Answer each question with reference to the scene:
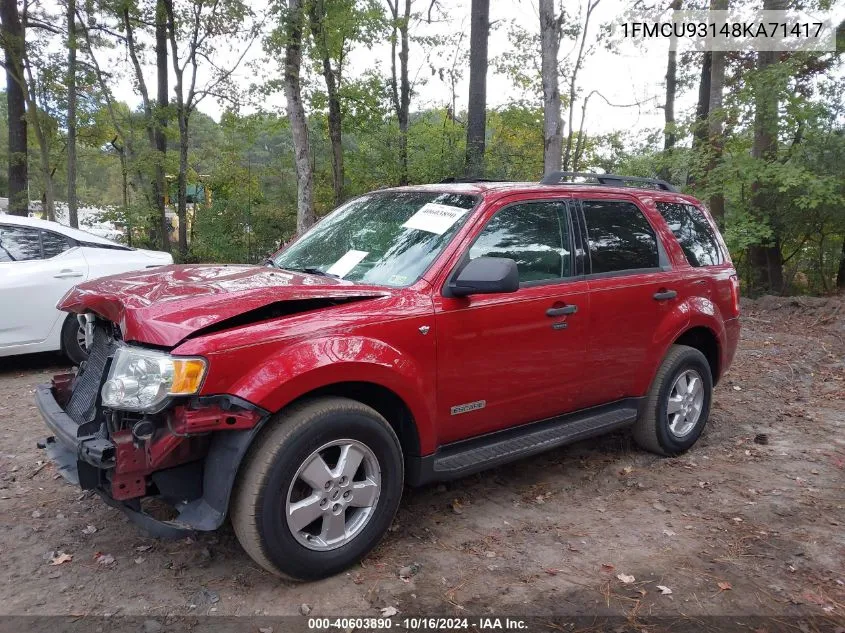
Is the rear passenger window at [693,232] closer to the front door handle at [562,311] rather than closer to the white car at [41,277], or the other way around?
the front door handle at [562,311]

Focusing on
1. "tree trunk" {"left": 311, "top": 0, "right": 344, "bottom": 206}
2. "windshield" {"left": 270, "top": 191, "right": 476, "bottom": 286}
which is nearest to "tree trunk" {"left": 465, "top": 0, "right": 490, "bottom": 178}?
"tree trunk" {"left": 311, "top": 0, "right": 344, "bottom": 206}

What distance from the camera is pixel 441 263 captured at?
346cm

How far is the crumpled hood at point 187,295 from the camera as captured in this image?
274cm

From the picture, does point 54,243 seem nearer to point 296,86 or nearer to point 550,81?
point 296,86

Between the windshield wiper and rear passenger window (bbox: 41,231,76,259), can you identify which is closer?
the windshield wiper

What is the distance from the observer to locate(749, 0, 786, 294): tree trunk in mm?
11641

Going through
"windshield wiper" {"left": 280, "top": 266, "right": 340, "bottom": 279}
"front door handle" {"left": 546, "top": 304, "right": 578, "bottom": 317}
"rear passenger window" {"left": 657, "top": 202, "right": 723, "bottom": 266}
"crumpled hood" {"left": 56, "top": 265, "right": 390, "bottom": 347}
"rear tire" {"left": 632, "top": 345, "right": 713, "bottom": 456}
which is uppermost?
"rear passenger window" {"left": 657, "top": 202, "right": 723, "bottom": 266}

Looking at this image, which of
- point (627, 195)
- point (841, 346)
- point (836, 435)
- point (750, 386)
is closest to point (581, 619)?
point (627, 195)

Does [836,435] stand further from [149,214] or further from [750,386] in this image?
[149,214]

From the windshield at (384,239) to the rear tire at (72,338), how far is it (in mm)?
3488

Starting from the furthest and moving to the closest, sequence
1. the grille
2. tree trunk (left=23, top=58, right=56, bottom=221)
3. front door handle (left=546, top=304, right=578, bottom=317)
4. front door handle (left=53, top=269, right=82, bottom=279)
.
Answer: tree trunk (left=23, top=58, right=56, bottom=221) → front door handle (left=53, top=269, right=82, bottom=279) → front door handle (left=546, top=304, right=578, bottom=317) → the grille

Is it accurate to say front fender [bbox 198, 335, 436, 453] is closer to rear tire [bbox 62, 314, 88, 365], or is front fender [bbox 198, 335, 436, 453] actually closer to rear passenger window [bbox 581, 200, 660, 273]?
rear passenger window [bbox 581, 200, 660, 273]

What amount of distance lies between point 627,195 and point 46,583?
13.7 feet

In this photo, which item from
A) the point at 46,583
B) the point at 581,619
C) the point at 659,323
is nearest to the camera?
the point at 581,619
